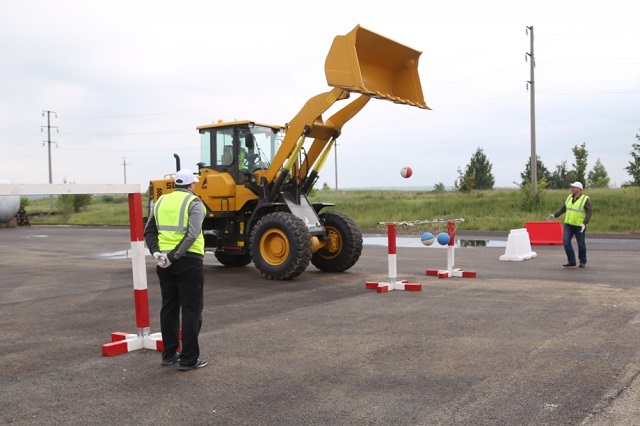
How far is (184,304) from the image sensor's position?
18.5 ft

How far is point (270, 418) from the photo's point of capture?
4.33m

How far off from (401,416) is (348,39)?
7.53 metres

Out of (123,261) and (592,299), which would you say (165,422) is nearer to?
(592,299)

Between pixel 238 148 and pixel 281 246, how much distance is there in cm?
249

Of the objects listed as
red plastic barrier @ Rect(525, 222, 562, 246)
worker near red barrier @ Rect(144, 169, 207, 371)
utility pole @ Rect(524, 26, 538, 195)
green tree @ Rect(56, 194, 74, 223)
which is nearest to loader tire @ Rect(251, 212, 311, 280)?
worker near red barrier @ Rect(144, 169, 207, 371)

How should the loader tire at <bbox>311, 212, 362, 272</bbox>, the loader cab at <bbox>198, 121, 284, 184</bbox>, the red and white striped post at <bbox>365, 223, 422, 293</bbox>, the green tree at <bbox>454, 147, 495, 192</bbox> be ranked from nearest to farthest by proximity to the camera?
the red and white striped post at <bbox>365, 223, 422, 293</bbox>
the loader tire at <bbox>311, 212, 362, 272</bbox>
the loader cab at <bbox>198, 121, 284, 184</bbox>
the green tree at <bbox>454, 147, 495, 192</bbox>

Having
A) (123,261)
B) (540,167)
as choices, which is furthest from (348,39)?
(540,167)

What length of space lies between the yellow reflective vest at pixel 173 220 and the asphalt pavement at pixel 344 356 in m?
1.15

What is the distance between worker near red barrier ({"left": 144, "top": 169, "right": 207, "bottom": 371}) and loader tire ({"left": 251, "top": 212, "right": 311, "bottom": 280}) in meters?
5.10

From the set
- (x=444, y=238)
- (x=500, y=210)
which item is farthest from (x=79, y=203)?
(x=444, y=238)

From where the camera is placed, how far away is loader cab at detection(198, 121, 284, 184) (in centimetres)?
1251

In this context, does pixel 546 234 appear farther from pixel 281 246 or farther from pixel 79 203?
pixel 79 203

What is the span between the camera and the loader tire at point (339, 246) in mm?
12219

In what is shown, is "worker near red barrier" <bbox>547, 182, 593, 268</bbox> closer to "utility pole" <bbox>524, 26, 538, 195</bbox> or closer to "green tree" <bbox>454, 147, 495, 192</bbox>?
"utility pole" <bbox>524, 26, 538, 195</bbox>
